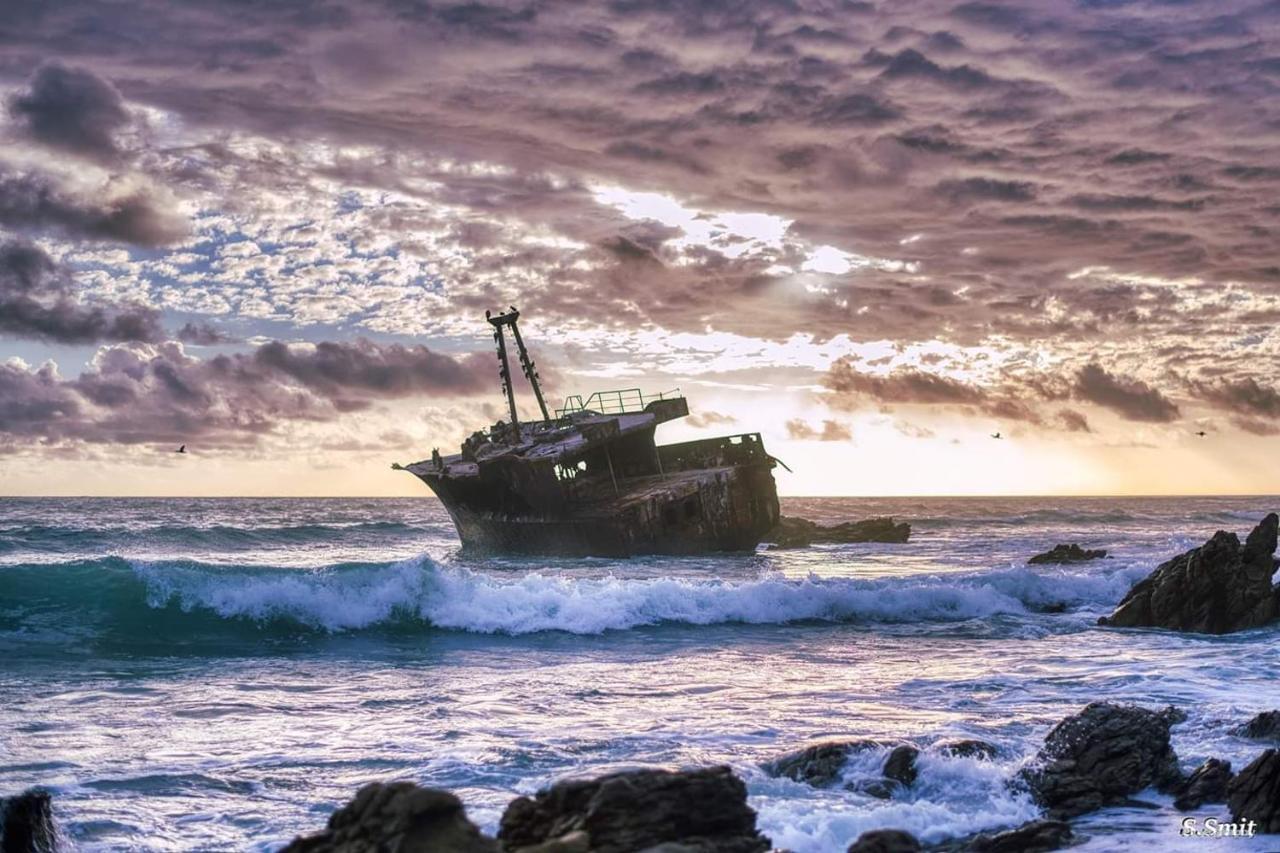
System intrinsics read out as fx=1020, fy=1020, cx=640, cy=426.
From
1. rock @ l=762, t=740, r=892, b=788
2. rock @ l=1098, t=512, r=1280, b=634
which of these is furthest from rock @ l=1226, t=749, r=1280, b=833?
rock @ l=1098, t=512, r=1280, b=634

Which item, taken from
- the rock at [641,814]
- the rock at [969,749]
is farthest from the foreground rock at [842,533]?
the rock at [641,814]

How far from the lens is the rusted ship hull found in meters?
36.2

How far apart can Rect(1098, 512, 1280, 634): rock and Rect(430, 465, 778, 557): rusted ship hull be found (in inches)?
699

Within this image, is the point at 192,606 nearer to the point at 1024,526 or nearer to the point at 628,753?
the point at 628,753

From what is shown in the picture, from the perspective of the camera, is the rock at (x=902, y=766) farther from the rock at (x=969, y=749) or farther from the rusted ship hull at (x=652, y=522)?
the rusted ship hull at (x=652, y=522)

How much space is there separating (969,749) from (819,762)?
1642 mm

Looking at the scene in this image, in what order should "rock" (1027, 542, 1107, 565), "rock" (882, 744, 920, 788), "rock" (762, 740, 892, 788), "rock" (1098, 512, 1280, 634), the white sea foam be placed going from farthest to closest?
"rock" (1027, 542, 1107, 565) → the white sea foam → "rock" (1098, 512, 1280, 634) → "rock" (762, 740, 892, 788) → "rock" (882, 744, 920, 788)

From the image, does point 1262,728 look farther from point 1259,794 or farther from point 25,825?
point 25,825

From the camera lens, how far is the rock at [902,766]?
9.29m

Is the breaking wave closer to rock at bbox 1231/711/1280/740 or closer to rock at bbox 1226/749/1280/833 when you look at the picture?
rock at bbox 1231/711/1280/740

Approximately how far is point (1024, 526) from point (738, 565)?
48.8m

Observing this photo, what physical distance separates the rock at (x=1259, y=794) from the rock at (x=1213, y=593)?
12968 mm

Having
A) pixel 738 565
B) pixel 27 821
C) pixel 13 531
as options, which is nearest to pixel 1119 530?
pixel 738 565

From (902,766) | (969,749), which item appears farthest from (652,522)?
(902,766)
